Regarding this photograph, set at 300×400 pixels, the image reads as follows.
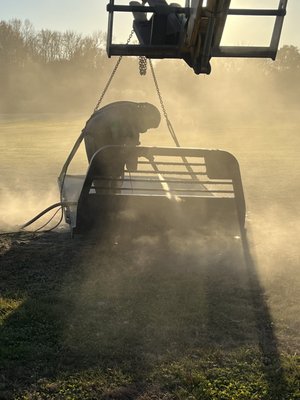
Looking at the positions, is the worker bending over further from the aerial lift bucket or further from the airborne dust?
the airborne dust

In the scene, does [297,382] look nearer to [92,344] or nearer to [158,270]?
[92,344]

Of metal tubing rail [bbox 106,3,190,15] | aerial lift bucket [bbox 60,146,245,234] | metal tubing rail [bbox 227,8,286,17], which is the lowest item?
aerial lift bucket [bbox 60,146,245,234]

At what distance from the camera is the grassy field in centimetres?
349

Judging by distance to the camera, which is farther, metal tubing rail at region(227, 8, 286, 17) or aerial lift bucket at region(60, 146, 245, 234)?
aerial lift bucket at region(60, 146, 245, 234)

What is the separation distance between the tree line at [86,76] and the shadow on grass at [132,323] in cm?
4589

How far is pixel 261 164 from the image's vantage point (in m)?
17.1

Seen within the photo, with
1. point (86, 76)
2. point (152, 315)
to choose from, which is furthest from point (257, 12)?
point (86, 76)

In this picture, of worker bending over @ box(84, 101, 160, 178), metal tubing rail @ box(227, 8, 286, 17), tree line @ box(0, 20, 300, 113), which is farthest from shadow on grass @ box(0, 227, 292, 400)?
tree line @ box(0, 20, 300, 113)

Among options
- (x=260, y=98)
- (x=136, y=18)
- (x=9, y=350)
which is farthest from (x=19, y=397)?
(x=260, y=98)

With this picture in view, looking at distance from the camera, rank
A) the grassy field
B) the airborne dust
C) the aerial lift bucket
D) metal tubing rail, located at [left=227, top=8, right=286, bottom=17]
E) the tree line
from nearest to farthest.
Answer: the grassy field → the airborne dust → metal tubing rail, located at [left=227, top=8, right=286, bottom=17] → the aerial lift bucket → the tree line

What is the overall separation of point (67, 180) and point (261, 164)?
353 inches

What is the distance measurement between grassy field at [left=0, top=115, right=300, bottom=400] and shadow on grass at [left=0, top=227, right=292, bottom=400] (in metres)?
0.01

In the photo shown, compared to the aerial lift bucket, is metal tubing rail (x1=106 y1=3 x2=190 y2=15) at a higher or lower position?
higher

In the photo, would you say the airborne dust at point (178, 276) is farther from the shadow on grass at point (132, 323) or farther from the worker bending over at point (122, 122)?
the worker bending over at point (122, 122)
